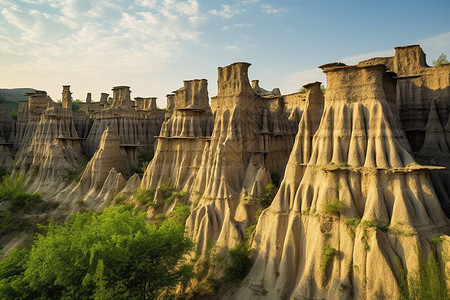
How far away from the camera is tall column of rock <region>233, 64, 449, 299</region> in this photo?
16.0 meters

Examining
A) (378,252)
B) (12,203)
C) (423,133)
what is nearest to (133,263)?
(378,252)

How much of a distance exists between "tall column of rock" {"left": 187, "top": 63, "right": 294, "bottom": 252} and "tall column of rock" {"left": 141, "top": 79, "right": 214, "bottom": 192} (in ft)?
12.1

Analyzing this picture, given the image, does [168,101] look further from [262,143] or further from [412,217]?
[412,217]

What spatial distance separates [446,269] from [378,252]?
3.08m

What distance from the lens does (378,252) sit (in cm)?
1578

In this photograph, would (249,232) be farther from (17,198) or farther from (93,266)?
(17,198)

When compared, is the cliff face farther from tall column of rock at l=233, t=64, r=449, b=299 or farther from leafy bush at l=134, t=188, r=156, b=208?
leafy bush at l=134, t=188, r=156, b=208

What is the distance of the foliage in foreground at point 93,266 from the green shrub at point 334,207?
10760 millimetres

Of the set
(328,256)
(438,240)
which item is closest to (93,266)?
(328,256)

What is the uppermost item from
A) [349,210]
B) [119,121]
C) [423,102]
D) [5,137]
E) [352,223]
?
[119,121]

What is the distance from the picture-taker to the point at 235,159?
2964cm

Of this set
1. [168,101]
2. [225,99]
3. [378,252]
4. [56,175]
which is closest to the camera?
[378,252]

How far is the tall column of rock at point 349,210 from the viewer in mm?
15992

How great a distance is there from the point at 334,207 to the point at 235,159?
43.4 feet
